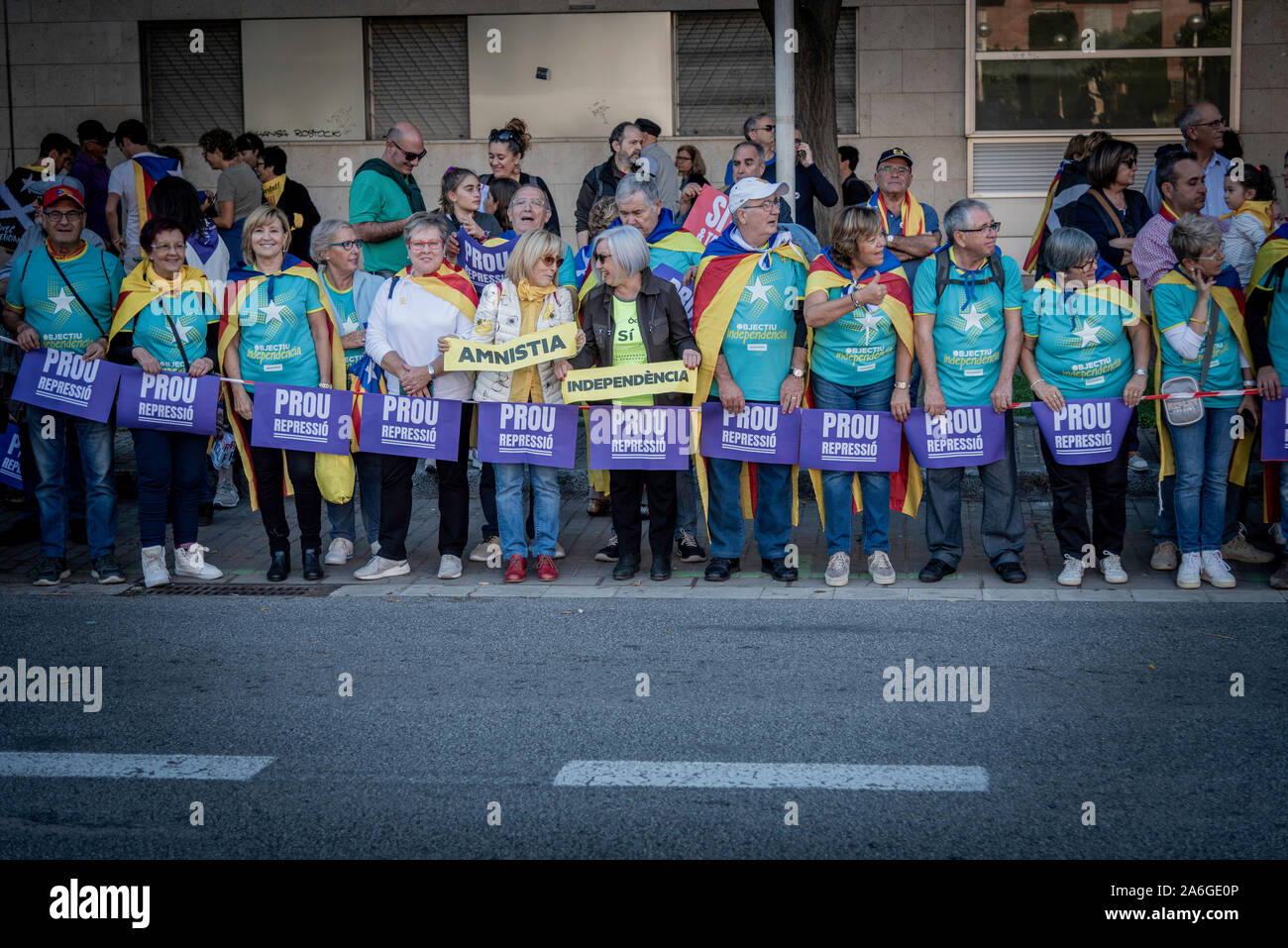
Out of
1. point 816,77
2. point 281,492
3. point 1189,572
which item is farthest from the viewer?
point 816,77

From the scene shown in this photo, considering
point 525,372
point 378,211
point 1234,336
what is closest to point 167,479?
point 525,372

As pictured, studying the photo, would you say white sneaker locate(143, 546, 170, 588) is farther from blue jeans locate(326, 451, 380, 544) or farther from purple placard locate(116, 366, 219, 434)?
blue jeans locate(326, 451, 380, 544)

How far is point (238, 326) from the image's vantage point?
28.2 feet

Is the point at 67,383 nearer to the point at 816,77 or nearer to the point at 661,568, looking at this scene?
the point at 661,568

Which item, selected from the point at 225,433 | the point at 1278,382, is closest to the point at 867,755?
the point at 1278,382

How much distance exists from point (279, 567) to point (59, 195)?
2408 mm

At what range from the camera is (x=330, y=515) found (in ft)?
30.0

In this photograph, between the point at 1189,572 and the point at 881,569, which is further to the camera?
the point at 881,569

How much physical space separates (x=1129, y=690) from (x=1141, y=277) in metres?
3.24

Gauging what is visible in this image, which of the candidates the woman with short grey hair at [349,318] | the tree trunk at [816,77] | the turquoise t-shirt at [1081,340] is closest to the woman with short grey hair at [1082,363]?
the turquoise t-shirt at [1081,340]

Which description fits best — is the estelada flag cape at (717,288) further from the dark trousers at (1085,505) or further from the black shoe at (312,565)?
the black shoe at (312,565)

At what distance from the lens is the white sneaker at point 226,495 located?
10664mm

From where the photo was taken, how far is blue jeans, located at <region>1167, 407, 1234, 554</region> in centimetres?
802

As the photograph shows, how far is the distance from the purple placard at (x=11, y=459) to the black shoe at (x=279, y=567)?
6.16ft
